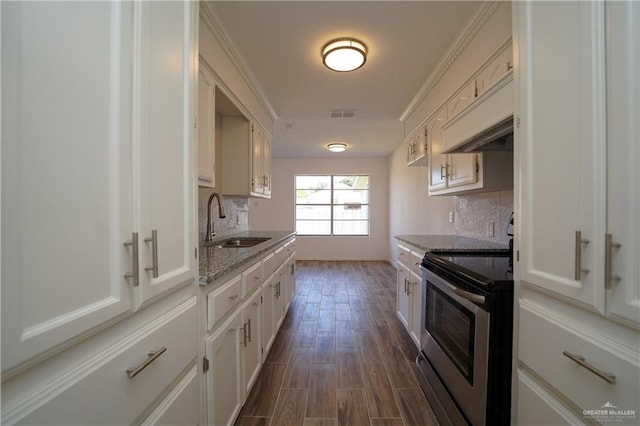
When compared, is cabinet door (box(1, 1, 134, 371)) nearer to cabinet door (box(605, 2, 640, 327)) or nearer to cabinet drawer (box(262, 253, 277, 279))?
cabinet door (box(605, 2, 640, 327))

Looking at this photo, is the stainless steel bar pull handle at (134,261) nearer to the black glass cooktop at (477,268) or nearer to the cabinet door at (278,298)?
the black glass cooktop at (477,268)

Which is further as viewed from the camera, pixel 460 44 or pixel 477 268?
pixel 460 44

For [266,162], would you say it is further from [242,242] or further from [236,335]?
[236,335]

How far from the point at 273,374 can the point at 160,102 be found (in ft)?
6.58

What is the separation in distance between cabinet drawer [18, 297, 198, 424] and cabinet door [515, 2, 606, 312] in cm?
125

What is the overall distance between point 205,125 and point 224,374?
1511 millimetres

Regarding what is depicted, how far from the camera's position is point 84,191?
59 cm

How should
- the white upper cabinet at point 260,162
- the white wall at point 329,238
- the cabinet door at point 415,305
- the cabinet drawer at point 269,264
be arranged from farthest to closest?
the white wall at point 329,238
the white upper cabinet at point 260,162
the cabinet door at point 415,305
the cabinet drawer at point 269,264

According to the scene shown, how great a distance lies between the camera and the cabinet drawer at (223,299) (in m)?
1.21

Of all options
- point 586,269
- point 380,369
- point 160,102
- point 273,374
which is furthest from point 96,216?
point 380,369

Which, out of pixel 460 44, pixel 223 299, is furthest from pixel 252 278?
pixel 460 44

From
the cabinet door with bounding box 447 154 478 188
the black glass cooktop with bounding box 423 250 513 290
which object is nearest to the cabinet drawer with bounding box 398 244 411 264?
the black glass cooktop with bounding box 423 250 513 290

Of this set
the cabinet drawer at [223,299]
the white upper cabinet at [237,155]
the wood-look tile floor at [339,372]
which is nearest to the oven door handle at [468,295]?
the wood-look tile floor at [339,372]

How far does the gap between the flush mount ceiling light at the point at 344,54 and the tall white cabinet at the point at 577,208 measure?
126 cm
